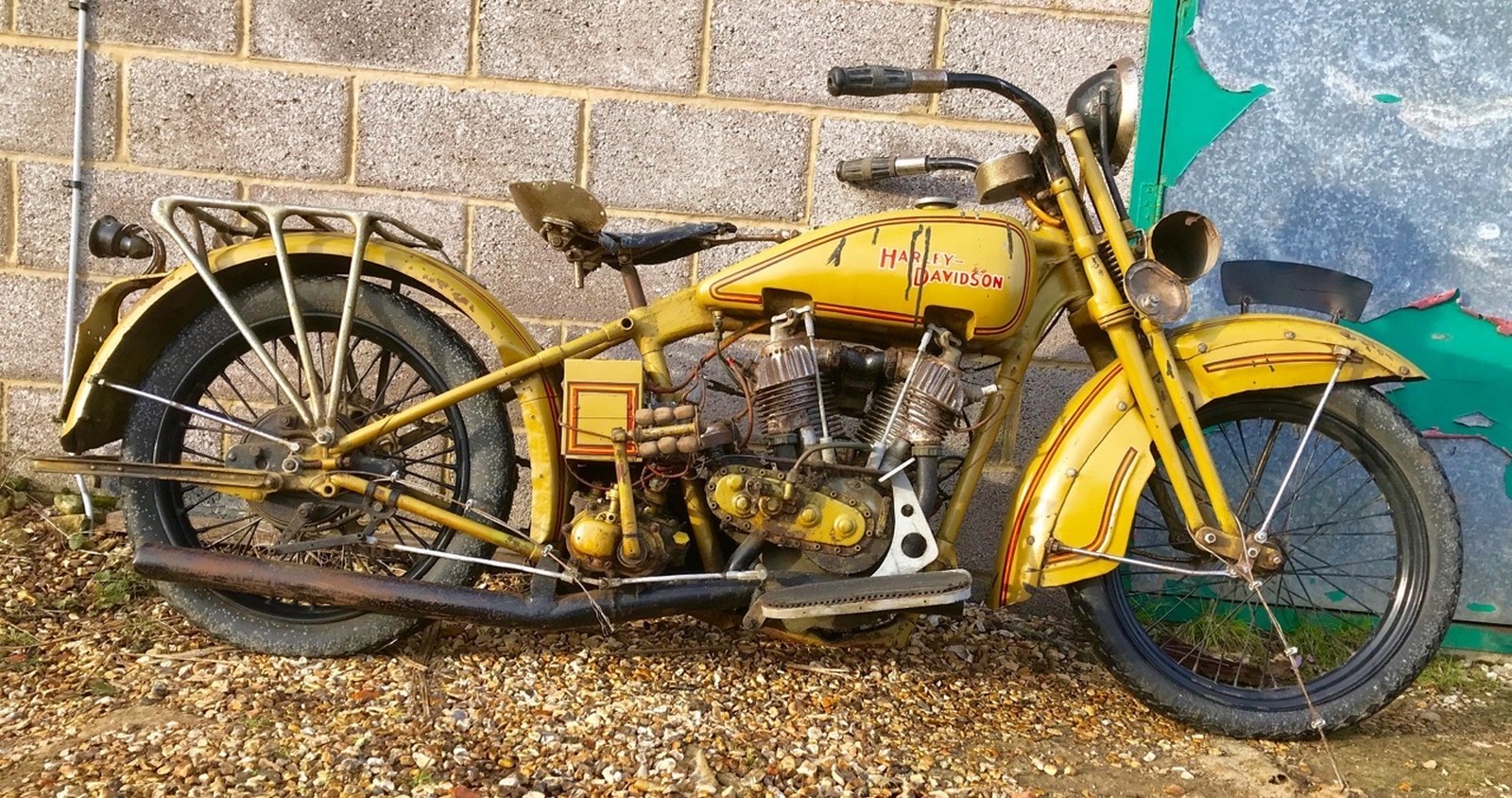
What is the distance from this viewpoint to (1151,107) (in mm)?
2957

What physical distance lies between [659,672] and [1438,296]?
270 cm

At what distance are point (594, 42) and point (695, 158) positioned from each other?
0.48 metres

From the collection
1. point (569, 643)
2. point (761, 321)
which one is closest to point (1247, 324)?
point (761, 321)

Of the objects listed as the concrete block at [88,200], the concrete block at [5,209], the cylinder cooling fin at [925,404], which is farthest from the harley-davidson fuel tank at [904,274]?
the concrete block at [5,209]

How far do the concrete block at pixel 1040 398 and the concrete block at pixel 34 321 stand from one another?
306cm

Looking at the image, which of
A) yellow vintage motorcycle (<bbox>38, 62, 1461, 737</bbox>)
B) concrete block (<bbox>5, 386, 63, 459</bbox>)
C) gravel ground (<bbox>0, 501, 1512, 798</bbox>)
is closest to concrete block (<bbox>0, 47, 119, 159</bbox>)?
concrete block (<bbox>5, 386, 63, 459</bbox>)

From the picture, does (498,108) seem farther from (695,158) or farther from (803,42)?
(803,42)

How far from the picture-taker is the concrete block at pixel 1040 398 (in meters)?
3.03

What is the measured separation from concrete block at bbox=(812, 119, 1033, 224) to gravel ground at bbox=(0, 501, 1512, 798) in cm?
139

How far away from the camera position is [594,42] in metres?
2.91

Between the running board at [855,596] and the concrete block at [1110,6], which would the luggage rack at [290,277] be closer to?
the running board at [855,596]

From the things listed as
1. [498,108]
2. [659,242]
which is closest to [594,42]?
[498,108]

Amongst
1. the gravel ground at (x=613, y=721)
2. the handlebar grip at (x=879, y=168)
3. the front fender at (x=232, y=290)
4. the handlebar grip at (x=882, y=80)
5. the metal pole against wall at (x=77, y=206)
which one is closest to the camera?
the gravel ground at (x=613, y=721)

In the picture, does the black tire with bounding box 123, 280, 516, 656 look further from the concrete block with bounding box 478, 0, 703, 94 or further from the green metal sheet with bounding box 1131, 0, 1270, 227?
the green metal sheet with bounding box 1131, 0, 1270, 227
